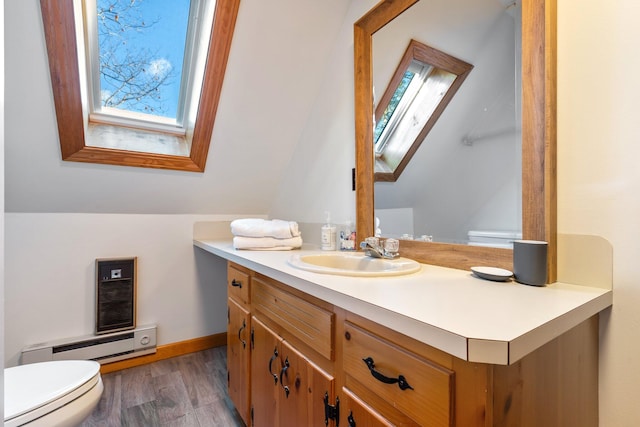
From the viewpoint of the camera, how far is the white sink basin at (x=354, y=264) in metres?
0.90

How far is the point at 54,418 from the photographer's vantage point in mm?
965

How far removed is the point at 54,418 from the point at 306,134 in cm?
170

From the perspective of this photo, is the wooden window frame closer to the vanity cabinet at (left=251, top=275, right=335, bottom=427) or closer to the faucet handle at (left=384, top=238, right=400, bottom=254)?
the vanity cabinet at (left=251, top=275, right=335, bottom=427)

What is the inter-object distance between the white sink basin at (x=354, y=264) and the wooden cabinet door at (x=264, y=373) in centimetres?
29

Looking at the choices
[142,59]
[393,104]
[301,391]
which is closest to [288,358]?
[301,391]

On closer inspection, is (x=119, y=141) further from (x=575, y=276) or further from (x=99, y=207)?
(x=575, y=276)

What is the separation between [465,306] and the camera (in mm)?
616

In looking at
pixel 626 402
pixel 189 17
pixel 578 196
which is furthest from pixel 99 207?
pixel 626 402

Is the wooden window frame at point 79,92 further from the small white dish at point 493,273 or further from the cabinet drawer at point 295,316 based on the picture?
the small white dish at point 493,273

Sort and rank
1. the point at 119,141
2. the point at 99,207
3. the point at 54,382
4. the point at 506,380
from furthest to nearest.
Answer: the point at 99,207 → the point at 119,141 → the point at 54,382 → the point at 506,380

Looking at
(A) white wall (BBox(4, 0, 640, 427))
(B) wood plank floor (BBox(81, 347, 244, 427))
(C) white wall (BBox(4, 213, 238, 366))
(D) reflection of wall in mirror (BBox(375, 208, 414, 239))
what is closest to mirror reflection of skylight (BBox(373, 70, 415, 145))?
(A) white wall (BBox(4, 0, 640, 427))

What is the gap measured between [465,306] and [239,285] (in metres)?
1.03

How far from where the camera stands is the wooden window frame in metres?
1.28

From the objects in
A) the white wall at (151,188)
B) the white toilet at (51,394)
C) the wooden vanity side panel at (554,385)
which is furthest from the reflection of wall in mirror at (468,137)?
the white toilet at (51,394)
